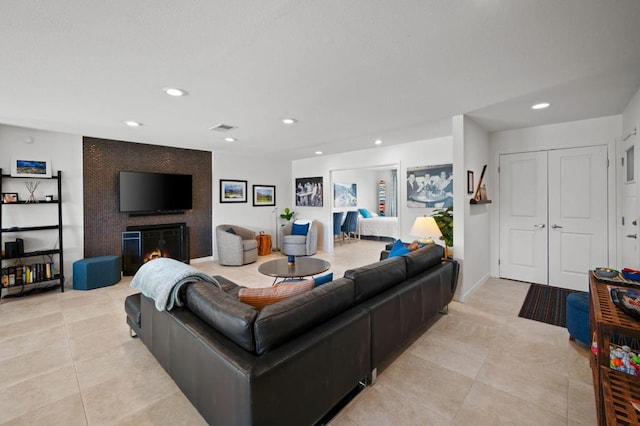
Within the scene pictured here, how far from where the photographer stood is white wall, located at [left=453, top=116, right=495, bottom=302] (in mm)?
3490

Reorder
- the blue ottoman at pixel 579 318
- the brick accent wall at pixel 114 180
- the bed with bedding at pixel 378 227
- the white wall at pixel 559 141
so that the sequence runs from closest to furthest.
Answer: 1. the blue ottoman at pixel 579 318
2. the white wall at pixel 559 141
3. the brick accent wall at pixel 114 180
4. the bed with bedding at pixel 378 227

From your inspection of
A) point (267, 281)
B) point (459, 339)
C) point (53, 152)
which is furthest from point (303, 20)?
point (53, 152)

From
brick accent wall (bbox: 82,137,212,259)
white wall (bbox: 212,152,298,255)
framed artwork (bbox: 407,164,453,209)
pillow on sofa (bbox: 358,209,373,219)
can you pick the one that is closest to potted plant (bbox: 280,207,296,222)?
white wall (bbox: 212,152,298,255)

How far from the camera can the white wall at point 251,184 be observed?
20.8ft

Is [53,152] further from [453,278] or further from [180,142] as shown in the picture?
[453,278]

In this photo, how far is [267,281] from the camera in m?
4.53

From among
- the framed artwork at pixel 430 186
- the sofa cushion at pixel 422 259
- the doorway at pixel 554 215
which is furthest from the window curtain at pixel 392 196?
the sofa cushion at pixel 422 259

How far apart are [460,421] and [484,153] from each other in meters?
3.76

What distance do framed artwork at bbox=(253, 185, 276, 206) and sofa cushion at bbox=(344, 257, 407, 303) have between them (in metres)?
5.18

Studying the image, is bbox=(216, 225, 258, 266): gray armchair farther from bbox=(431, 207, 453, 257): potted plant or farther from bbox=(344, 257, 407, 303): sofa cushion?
bbox=(344, 257, 407, 303): sofa cushion

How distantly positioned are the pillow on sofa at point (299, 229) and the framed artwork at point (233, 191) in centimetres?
135

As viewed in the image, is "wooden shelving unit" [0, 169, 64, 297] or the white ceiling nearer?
the white ceiling

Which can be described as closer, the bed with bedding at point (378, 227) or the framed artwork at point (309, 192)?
the framed artwork at point (309, 192)

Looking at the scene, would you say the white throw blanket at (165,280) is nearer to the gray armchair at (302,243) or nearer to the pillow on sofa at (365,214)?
the gray armchair at (302,243)
